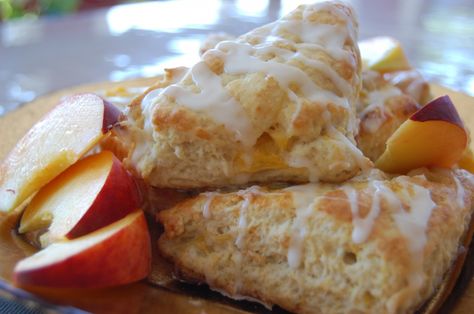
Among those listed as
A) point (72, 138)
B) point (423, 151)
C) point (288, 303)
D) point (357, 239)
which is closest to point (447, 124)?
point (423, 151)

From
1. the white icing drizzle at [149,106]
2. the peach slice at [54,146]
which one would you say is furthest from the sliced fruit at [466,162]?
the peach slice at [54,146]

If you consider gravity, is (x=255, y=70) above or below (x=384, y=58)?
above

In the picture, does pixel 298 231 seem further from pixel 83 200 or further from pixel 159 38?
pixel 159 38

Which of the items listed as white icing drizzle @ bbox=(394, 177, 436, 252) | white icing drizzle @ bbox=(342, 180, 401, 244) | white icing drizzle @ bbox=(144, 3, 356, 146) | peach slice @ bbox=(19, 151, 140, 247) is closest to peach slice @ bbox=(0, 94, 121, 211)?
peach slice @ bbox=(19, 151, 140, 247)

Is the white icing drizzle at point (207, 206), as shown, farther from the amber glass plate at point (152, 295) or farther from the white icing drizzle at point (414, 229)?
the white icing drizzle at point (414, 229)

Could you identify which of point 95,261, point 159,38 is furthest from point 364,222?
point 159,38

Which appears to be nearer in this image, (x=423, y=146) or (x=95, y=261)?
(x=95, y=261)
